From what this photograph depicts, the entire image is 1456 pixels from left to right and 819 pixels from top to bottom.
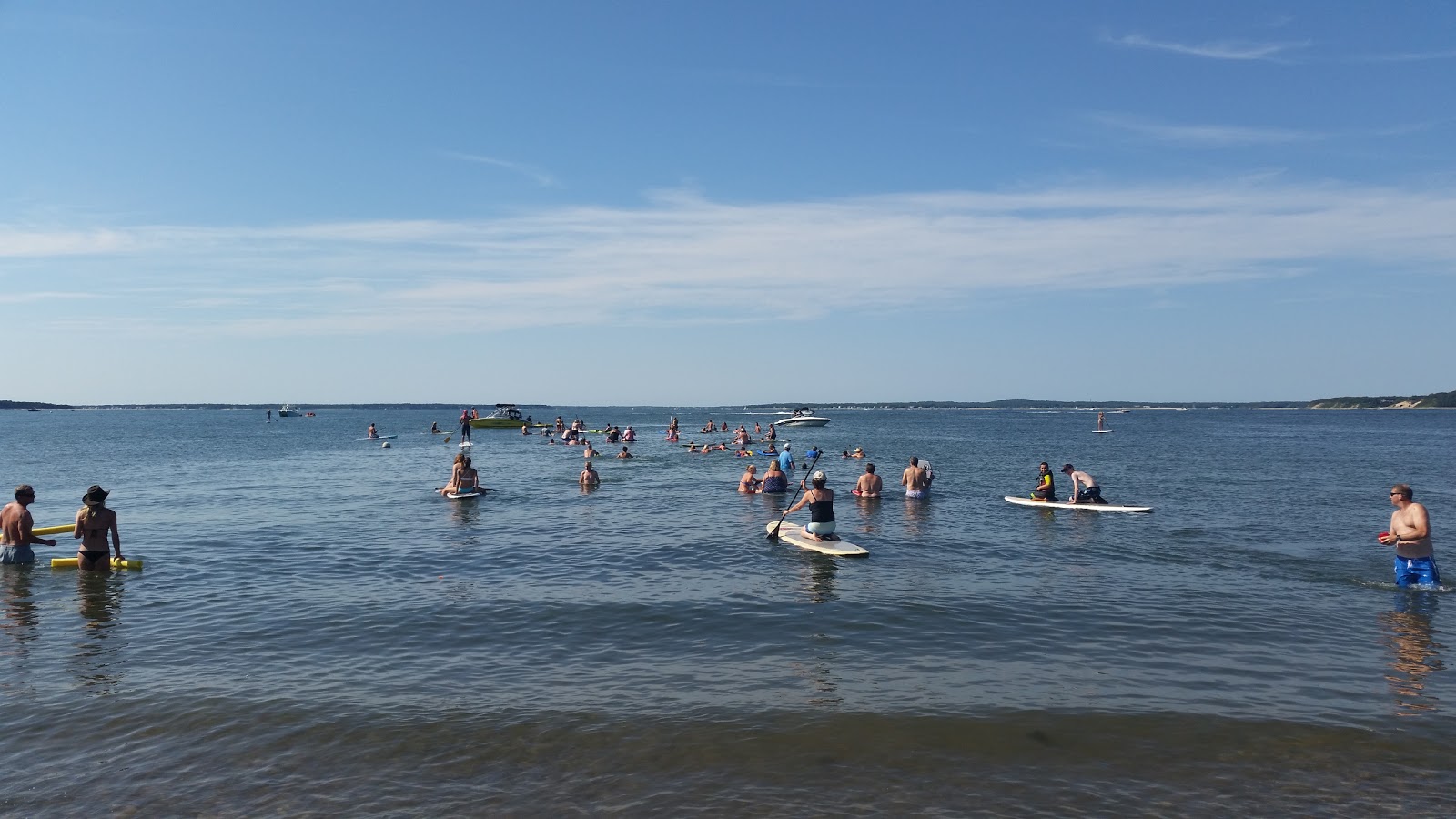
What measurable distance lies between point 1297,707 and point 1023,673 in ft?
10.3

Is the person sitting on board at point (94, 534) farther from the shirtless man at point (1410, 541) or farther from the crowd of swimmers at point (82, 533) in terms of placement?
the shirtless man at point (1410, 541)

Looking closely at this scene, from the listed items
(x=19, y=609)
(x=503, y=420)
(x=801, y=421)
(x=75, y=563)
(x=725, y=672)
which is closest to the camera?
(x=725, y=672)

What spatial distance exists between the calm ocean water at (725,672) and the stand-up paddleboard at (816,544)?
0.39 meters

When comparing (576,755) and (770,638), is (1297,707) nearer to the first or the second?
(770,638)

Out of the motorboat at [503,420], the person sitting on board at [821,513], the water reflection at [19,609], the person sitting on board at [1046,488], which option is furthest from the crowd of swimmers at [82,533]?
the motorboat at [503,420]

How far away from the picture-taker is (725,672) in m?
11.8

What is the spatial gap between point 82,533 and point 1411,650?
23836mm

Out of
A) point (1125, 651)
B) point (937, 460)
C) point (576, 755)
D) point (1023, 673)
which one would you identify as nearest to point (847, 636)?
point (1023, 673)

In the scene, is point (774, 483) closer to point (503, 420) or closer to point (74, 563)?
point (74, 563)

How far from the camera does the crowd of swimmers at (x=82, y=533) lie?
17.5m

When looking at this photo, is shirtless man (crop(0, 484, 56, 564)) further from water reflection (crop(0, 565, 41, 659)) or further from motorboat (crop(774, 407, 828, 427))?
motorboat (crop(774, 407, 828, 427))

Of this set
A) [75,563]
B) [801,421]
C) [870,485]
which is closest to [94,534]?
[75,563]

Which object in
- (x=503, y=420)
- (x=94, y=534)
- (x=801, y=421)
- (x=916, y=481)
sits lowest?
(x=916, y=481)

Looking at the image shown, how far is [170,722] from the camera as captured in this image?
10.0 m
